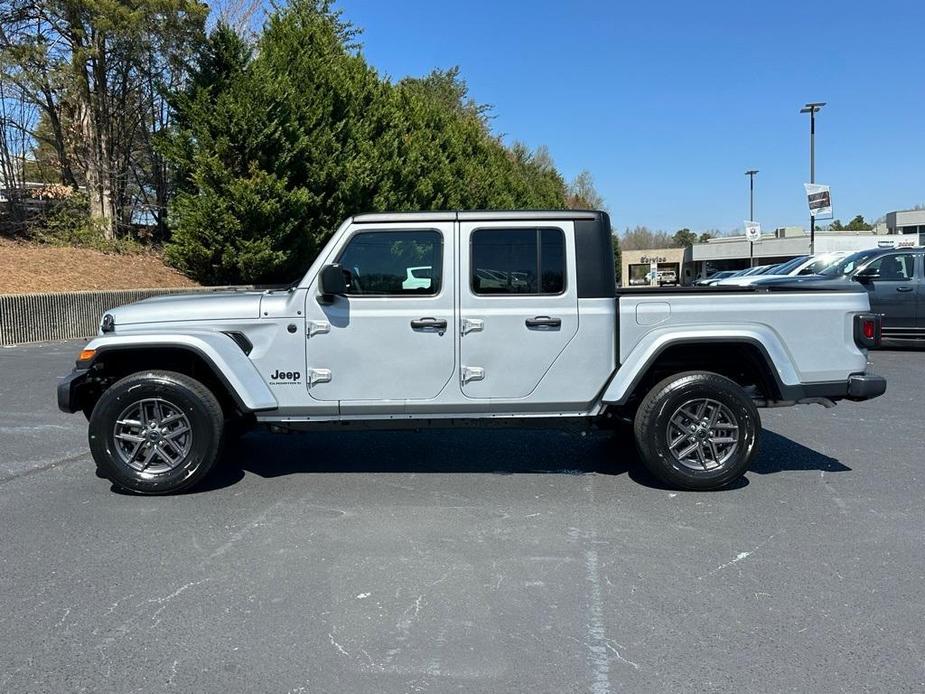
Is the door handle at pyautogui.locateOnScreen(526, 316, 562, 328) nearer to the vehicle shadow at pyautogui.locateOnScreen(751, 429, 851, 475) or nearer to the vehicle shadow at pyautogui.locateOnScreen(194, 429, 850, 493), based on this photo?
Answer: the vehicle shadow at pyautogui.locateOnScreen(194, 429, 850, 493)

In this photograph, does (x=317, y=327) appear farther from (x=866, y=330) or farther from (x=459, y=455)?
(x=866, y=330)

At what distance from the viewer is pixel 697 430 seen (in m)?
5.32

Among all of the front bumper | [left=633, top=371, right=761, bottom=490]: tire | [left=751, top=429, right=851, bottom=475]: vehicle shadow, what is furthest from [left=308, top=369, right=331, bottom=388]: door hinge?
[left=751, top=429, right=851, bottom=475]: vehicle shadow

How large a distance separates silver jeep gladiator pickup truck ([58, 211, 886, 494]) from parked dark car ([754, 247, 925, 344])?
332 inches

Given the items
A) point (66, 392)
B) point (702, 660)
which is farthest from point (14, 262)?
point (702, 660)

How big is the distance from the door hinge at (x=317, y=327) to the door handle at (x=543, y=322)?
1437mm

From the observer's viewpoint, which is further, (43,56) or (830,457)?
(43,56)

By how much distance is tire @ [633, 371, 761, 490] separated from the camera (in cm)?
526

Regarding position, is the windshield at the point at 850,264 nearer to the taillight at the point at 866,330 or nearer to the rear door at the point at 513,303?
the taillight at the point at 866,330

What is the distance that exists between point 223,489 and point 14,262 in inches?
611

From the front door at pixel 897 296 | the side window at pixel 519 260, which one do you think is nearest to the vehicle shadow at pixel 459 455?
the side window at pixel 519 260

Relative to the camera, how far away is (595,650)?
3.22 metres

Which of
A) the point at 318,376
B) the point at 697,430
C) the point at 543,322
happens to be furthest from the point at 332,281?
the point at 697,430

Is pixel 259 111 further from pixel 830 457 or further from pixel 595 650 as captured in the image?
pixel 595 650
